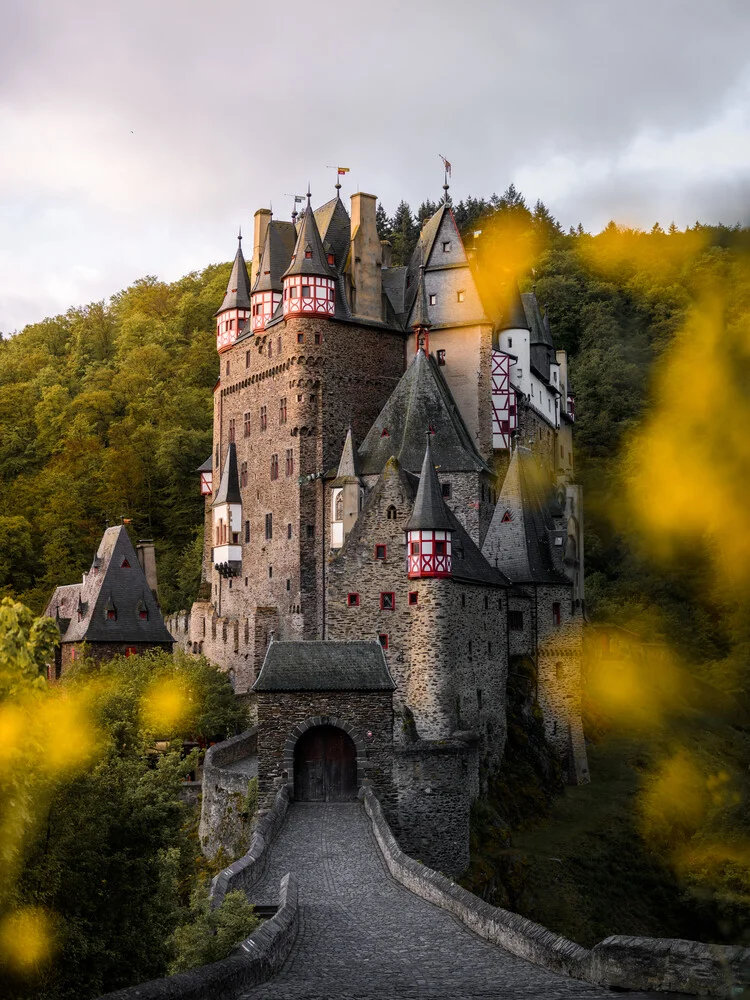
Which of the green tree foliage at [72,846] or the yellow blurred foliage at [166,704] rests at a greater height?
the yellow blurred foliage at [166,704]

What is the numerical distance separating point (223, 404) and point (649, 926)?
30.5m

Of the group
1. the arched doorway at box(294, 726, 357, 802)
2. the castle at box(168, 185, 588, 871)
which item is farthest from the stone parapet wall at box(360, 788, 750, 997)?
the castle at box(168, 185, 588, 871)

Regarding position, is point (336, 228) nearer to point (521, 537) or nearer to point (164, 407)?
point (521, 537)

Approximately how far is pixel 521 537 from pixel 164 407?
35906 mm

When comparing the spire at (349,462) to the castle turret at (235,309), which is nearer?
the spire at (349,462)

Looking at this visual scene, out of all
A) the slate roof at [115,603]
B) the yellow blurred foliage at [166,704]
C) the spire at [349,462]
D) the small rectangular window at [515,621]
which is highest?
the spire at [349,462]

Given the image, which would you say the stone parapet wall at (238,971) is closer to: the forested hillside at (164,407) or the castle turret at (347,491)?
the forested hillside at (164,407)

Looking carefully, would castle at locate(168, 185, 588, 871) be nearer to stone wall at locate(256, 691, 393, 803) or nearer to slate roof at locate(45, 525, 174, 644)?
stone wall at locate(256, 691, 393, 803)

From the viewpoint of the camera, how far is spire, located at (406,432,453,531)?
4028 centimetres

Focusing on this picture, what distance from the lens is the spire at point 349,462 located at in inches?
1970

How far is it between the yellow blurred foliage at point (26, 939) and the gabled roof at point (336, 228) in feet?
144

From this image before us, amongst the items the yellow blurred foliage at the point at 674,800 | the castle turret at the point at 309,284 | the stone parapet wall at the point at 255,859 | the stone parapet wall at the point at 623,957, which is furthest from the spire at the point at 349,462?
the stone parapet wall at the point at 623,957

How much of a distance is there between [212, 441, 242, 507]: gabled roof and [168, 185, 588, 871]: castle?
86mm

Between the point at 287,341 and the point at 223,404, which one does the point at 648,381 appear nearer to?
the point at 287,341
